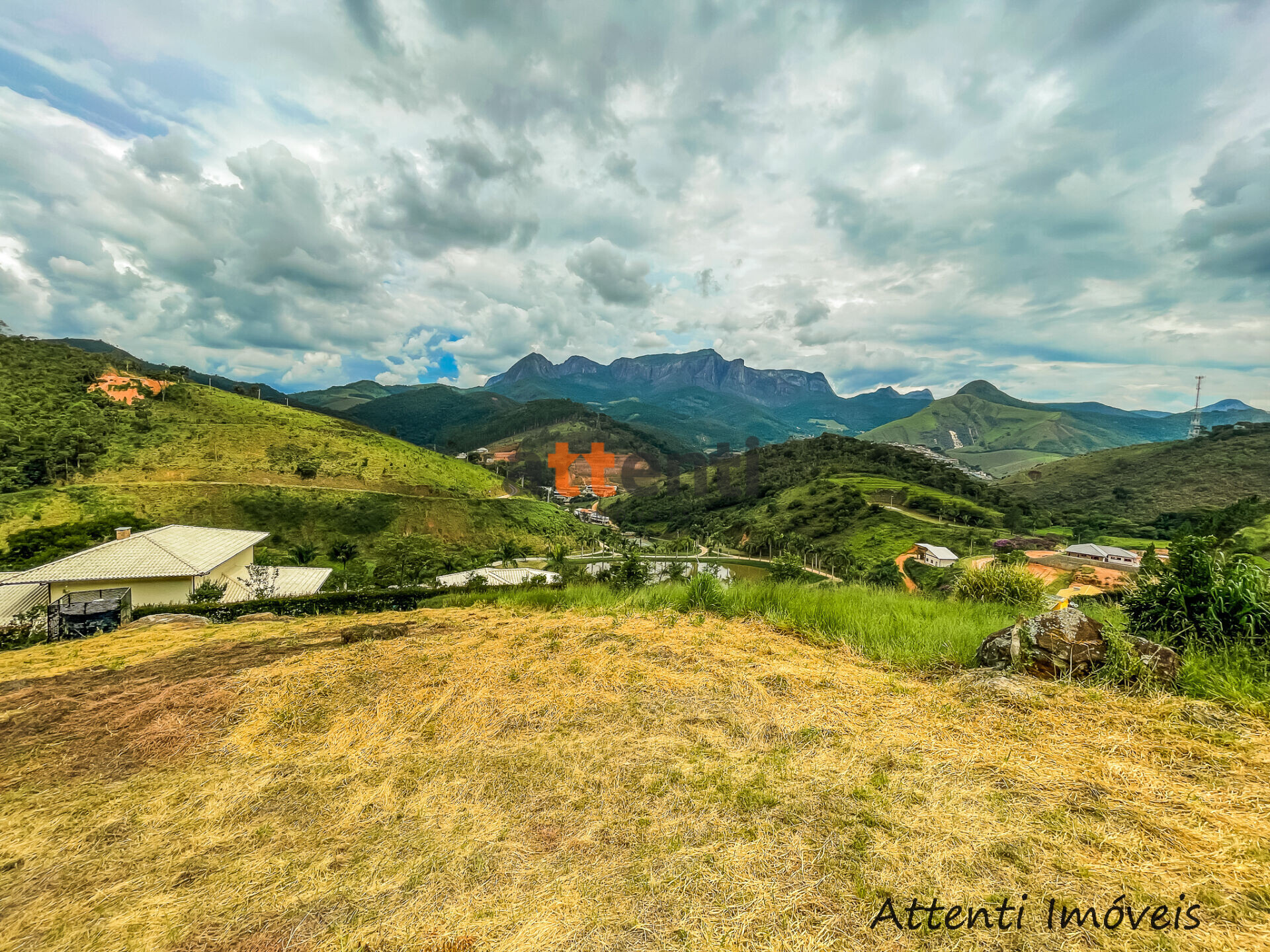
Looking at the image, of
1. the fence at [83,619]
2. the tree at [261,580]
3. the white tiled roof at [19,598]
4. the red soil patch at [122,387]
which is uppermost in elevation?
the red soil patch at [122,387]

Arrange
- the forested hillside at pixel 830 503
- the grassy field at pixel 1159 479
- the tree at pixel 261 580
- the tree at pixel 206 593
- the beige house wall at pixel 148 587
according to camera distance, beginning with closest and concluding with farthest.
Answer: the beige house wall at pixel 148 587 → the tree at pixel 206 593 → the tree at pixel 261 580 → the forested hillside at pixel 830 503 → the grassy field at pixel 1159 479

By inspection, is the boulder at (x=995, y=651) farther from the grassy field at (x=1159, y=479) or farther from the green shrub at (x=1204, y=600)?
the grassy field at (x=1159, y=479)

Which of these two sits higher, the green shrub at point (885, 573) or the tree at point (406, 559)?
the tree at point (406, 559)

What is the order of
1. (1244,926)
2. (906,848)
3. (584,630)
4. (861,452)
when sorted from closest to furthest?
(1244,926)
(906,848)
(584,630)
(861,452)

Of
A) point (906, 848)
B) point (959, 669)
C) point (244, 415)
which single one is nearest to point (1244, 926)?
point (906, 848)

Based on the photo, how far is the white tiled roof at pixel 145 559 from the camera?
71.5ft

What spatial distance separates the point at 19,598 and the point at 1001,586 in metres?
38.2

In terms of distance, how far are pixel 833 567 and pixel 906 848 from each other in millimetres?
77410

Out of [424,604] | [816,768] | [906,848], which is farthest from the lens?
[424,604]

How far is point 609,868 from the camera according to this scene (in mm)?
2719

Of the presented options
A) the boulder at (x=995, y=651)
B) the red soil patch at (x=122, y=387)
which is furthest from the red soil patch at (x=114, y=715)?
the red soil patch at (x=122, y=387)

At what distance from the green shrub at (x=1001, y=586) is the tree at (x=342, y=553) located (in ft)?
187

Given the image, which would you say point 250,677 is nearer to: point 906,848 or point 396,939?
point 396,939

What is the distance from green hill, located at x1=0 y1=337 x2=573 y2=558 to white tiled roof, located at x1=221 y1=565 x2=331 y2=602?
94.7ft
